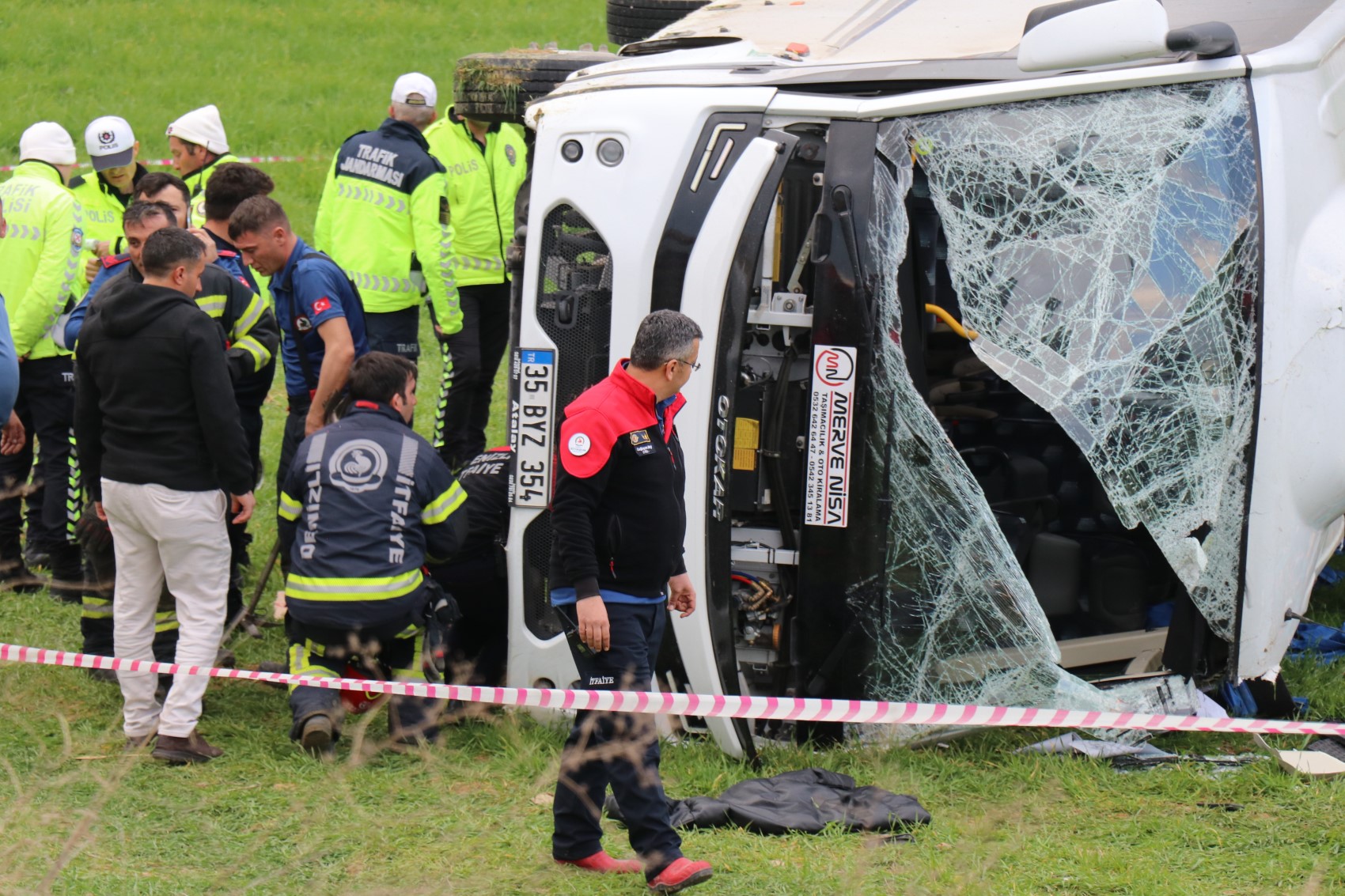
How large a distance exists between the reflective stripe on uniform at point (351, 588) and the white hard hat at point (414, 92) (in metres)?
3.33

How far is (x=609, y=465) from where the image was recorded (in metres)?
3.99

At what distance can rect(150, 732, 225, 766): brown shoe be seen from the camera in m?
4.91

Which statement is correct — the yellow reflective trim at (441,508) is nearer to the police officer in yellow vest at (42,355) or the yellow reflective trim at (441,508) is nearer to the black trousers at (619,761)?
the black trousers at (619,761)

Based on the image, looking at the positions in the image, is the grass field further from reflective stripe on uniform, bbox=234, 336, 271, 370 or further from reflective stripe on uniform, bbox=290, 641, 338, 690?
reflective stripe on uniform, bbox=234, 336, 271, 370

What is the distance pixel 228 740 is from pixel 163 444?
103 centimetres

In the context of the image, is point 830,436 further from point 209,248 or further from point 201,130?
point 201,130

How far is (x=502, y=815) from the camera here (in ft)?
14.8

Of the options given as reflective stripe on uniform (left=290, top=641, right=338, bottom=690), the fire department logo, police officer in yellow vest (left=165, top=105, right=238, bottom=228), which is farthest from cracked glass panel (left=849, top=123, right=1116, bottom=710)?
police officer in yellow vest (left=165, top=105, right=238, bottom=228)

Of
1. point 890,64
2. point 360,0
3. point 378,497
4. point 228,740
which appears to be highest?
point 360,0

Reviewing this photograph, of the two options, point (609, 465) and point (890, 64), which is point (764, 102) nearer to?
point (890, 64)

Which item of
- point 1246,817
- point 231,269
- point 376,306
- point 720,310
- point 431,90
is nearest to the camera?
point 1246,817

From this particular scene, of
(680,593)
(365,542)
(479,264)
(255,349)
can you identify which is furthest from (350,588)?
(479,264)

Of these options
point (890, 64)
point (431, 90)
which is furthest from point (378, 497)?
point (431, 90)

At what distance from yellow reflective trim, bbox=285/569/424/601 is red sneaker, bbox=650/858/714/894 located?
1.46m
